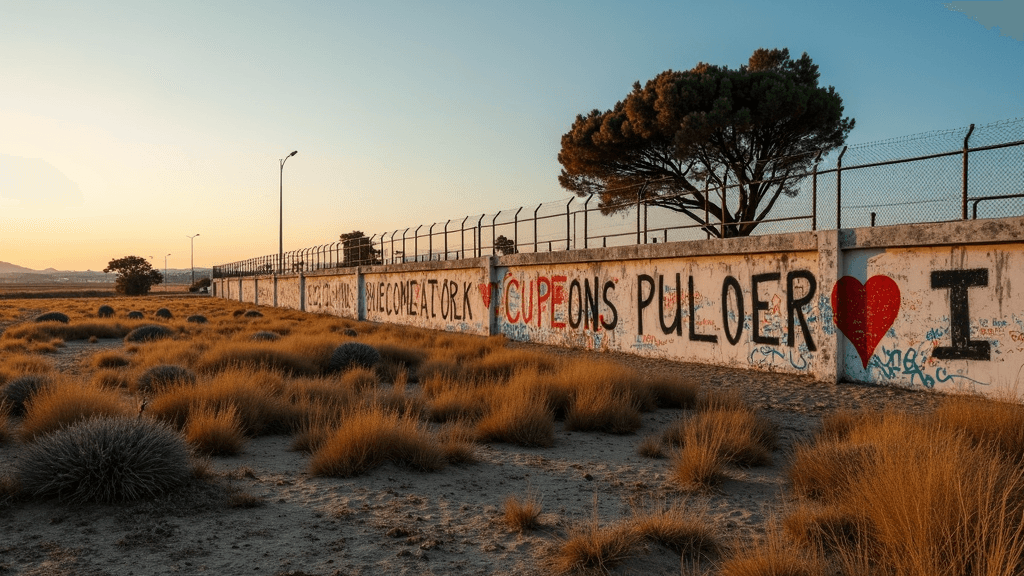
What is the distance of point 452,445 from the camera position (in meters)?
6.47

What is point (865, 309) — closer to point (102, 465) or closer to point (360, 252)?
point (102, 465)

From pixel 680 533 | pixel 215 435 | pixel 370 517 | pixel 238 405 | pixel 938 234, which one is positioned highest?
pixel 938 234

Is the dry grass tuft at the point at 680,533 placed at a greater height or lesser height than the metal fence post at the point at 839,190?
lesser

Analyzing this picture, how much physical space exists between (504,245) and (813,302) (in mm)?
11341

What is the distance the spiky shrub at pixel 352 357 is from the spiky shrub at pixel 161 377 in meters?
2.91

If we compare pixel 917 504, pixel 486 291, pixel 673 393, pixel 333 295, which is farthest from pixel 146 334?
pixel 917 504

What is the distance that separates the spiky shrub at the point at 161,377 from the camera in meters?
Answer: 9.56

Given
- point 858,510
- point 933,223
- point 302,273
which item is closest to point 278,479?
point 858,510

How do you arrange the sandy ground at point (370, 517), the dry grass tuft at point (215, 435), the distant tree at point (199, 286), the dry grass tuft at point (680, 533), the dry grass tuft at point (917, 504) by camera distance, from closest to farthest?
the dry grass tuft at point (917, 504) < the sandy ground at point (370, 517) < the dry grass tuft at point (680, 533) < the dry grass tuft at point (215, 435) < the distant tree at point (199, 286)

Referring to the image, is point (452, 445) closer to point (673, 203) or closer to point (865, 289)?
point (865, 289)

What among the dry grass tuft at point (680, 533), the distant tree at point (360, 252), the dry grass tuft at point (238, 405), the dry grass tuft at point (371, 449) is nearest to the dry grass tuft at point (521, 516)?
the dry grass tuft at point (680, 533)

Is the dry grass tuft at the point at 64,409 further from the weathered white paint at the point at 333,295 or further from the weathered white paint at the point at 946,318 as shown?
the weathered white paint at the point at 333,295

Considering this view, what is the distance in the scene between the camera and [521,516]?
469cm

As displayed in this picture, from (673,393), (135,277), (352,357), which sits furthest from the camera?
(135,277)
